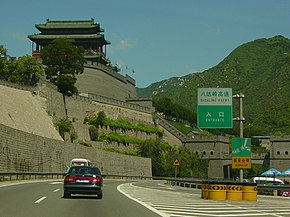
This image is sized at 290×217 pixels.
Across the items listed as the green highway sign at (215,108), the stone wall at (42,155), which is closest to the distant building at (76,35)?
the stone wall at (42,155)

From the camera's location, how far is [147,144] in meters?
95.8

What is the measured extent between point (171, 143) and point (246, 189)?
289 ft

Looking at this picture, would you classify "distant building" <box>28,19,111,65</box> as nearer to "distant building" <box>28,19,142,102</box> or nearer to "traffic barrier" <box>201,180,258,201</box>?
"distant building" <box>28,19,142,102</box>

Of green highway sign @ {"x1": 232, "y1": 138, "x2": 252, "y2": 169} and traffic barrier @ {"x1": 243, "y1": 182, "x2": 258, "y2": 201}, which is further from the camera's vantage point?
green highway sign @ {"x1": 232, "y1": 138, "x2": 252, "y2": 169}

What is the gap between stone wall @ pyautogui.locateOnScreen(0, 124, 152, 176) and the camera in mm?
47188

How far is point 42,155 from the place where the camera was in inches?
2192

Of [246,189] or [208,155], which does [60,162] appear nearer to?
[246,189]

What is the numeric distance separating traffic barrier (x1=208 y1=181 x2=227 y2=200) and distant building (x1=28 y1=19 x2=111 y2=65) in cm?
9892

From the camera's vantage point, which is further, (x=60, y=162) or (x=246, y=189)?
(x=60, y=162)

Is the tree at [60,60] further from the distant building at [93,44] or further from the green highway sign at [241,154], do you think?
the green highway sign at [241,154]

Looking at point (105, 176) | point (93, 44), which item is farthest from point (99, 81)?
point (105, 176)

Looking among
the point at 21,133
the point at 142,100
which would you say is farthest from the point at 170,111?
the point at 21,133

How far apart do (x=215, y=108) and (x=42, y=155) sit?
1133 inches

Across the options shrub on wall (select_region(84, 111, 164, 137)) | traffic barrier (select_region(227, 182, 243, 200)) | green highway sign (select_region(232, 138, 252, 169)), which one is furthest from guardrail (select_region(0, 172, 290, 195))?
shrub on wall (select_region(84, 111, 164, 137))
